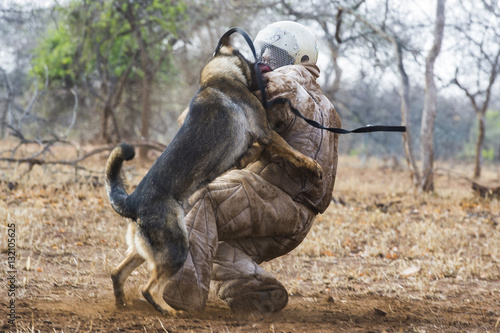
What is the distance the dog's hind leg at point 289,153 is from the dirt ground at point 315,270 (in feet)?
3.35

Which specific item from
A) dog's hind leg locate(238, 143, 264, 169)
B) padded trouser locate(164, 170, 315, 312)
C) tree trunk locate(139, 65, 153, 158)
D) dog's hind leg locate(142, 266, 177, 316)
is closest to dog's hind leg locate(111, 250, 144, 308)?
dog's hind leg locate(142, 266, 177, 316)

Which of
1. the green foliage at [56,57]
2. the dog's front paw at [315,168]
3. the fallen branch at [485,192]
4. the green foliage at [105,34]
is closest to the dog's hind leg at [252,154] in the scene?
the dog's front paw at [315,168]

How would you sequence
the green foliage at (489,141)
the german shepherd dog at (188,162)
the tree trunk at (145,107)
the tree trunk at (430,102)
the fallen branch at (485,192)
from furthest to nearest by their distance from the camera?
the green foliage at (489,141) < the tree trunk at (145,107) < the tree trunk at (430,102) < the fallen branch at (485,192) < the german shepherd dog at (188,162)

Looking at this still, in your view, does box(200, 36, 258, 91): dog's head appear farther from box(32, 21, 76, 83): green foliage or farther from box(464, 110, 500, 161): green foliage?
box(464, 110, 500, 161): green foliage

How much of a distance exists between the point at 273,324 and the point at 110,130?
12.2 m

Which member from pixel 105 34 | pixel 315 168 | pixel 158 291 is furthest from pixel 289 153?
pixel 105 34

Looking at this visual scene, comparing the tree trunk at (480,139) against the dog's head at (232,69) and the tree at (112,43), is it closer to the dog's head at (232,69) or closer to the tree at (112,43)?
the tree at (112,43)

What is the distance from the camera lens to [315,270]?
5262 mm

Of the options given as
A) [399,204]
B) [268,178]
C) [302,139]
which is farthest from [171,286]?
[399,204]

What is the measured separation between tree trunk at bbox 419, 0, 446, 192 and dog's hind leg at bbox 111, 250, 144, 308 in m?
8.77

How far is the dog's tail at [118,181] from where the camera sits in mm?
3148

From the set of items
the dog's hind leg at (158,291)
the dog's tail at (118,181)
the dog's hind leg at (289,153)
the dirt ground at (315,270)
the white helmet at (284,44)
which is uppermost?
the white helmet at (284,44)

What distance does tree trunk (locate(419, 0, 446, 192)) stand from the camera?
Result: 1114 cm

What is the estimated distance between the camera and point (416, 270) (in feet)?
17.5
